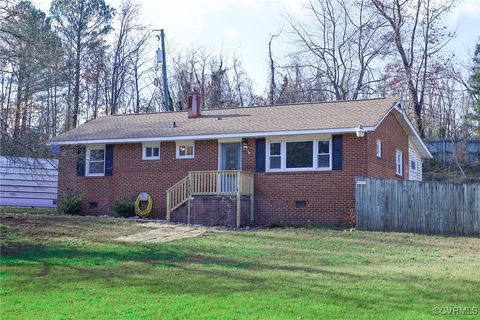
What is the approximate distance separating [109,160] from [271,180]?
6829 millimetres

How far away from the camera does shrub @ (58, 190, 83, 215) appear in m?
24.4

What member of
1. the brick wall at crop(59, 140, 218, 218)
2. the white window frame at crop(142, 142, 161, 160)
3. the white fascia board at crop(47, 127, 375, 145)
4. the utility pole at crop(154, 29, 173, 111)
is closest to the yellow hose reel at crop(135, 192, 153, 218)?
the brick wall at crop(59, 140, 218, 218)

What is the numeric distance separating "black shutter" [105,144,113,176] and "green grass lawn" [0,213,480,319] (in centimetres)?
631

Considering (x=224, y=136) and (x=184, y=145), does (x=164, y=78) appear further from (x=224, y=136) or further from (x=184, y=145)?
(x=224, y=136)

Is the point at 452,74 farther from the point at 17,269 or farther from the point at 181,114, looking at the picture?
the point at 17,269

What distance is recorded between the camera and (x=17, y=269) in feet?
40.9

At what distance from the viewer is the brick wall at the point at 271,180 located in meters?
21.0

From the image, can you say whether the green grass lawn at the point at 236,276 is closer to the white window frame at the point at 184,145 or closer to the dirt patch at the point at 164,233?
the dirt patch at the point at 164,233

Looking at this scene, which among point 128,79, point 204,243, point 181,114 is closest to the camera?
point 204,243

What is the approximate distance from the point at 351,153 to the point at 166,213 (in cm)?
694

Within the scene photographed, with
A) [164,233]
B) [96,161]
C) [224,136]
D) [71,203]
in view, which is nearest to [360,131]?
[224,136]

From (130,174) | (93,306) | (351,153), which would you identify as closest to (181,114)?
(130,174)

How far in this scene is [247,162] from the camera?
A: 22.5 meters

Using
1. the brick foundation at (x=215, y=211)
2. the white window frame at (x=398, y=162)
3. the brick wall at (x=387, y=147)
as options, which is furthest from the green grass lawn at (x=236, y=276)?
the white window frame at (x=398, y=162)
